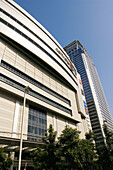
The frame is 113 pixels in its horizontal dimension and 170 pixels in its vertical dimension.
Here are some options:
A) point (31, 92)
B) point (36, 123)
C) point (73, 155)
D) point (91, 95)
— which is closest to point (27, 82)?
point (31, 92)

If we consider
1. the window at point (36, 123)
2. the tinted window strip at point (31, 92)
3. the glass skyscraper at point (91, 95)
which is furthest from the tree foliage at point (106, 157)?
the glass skyscraper at point (91, 95)

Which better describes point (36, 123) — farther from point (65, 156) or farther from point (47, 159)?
point (65, 156)

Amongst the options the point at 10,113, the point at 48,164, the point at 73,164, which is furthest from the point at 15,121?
the point at 73,164

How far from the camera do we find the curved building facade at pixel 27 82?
763 inches

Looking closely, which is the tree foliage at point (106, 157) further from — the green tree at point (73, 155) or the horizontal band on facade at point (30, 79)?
the horizontal band on facade at point (30, 79)

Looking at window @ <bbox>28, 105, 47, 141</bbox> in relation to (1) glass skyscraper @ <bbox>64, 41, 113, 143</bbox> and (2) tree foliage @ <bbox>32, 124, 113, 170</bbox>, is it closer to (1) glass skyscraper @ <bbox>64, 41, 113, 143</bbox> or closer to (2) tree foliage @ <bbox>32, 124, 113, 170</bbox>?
(2) tree foliage @ <bbox>32, 124, 113, 170</bbox>

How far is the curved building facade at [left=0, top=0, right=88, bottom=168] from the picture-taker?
63.6 ft

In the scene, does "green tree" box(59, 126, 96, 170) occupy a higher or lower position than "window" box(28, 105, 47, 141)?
lower

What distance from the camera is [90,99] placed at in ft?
296

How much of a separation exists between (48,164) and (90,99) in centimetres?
8255

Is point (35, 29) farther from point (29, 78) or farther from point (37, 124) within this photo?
point (37, 124)

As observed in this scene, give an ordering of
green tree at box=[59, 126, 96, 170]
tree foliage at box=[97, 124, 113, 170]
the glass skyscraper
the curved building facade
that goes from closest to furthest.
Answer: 1. green tree at box=[59, 126, 96, 170]
2. tree foliage at box=[97, 124, 113, 170]
3. the curved building facade
4. the glass skyscraper

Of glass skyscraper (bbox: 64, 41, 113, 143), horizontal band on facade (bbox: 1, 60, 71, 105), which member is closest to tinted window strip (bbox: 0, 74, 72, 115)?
horizontal band on facade (bbox: 1, 60, 71, 105)

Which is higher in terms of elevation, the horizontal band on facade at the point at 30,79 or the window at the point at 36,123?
the horizontal band on facade at the point at 30,79
